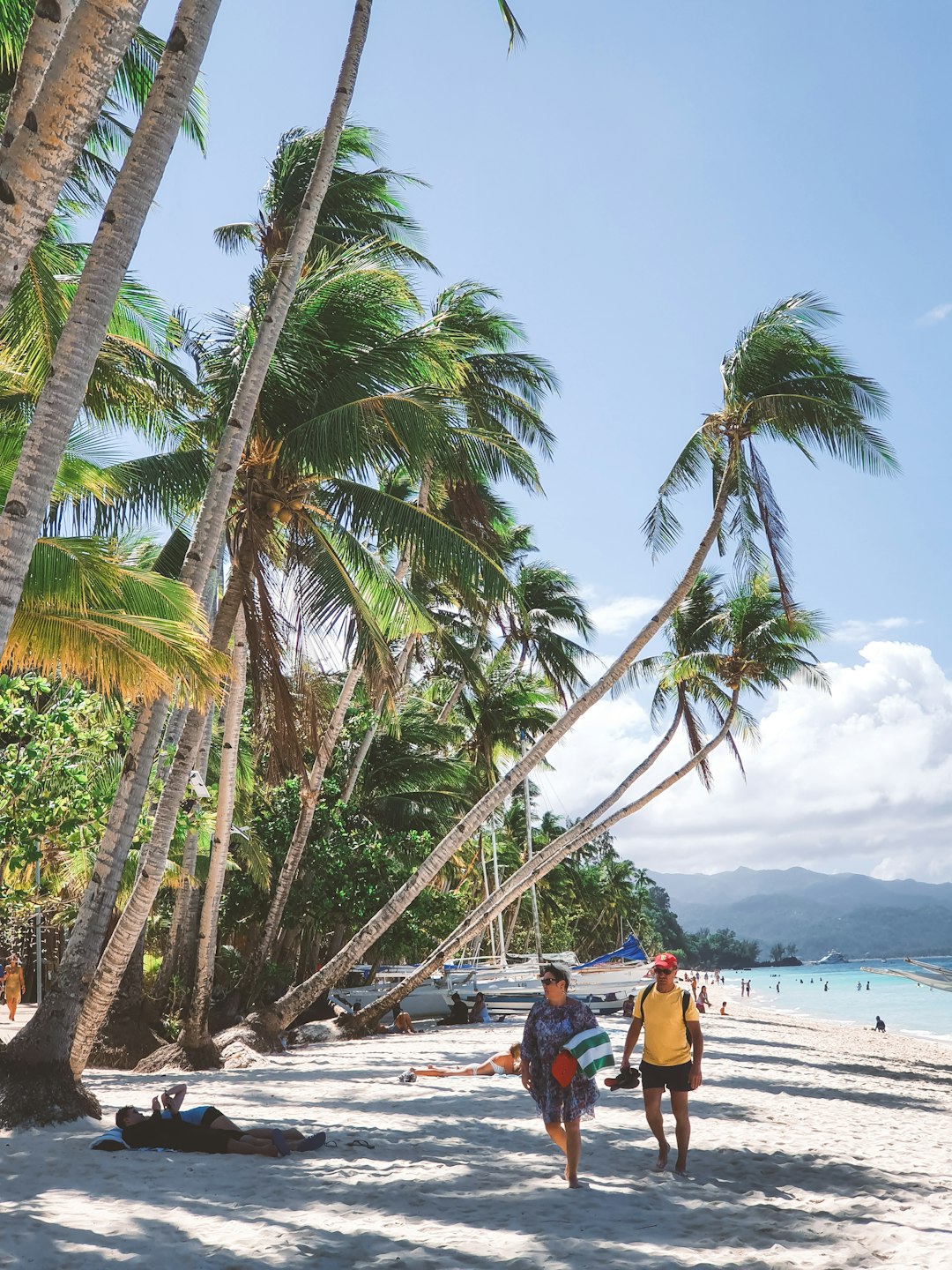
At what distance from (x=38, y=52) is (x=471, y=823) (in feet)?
39.0

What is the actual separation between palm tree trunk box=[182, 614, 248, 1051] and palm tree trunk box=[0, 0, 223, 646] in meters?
6.11

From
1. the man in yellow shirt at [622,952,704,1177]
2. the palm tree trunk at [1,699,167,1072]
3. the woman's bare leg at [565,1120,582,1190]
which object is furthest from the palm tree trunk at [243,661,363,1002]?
the woman's bare leg at [565,1120,582,1190]

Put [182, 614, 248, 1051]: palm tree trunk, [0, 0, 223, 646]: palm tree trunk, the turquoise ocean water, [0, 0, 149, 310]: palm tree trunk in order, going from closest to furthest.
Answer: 1. [0, 0, 149, 310]: palm tree trunk
2. [0, 0, 223, 646]: palm tree trunk
3. [182, 614, 248, 1051]: palm tree trunk
4. the turquoise ocean water

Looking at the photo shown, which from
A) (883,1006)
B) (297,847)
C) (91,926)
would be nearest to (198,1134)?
(91,926)

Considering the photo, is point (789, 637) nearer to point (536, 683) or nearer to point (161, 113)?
point (536, 683)

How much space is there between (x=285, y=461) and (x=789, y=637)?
15568 millimetres

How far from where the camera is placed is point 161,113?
6324 mm

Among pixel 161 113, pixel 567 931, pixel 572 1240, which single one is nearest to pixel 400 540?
pixel 161 113

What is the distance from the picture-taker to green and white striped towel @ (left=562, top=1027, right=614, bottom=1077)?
5.44 m

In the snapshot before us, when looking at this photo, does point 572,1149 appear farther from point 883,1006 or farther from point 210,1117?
point 883,1006

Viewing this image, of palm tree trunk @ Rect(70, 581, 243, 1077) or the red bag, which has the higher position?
palm tree trunk @ Rect(70, 581, 243, 1077)

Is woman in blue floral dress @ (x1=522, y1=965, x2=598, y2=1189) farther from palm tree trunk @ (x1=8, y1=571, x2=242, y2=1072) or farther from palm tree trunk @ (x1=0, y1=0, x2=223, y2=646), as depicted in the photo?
palm tree trunk @ (x1=8, y1=571, x2=242, y2=1072)

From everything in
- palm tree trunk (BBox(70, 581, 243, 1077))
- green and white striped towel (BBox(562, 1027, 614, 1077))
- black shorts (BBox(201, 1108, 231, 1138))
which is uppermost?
palm tree trunk (BBox(70, 581, 243, 1077))

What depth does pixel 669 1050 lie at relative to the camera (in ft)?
19.6
